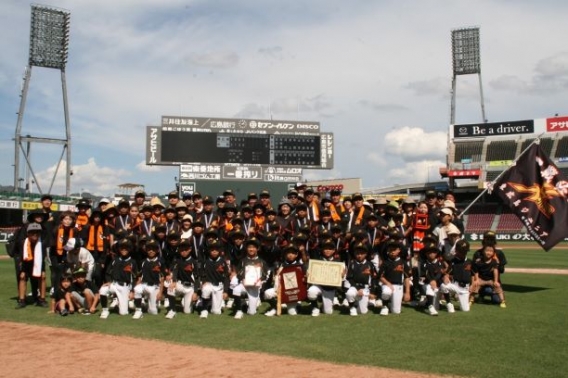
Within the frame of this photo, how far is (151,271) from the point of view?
8.46 metres

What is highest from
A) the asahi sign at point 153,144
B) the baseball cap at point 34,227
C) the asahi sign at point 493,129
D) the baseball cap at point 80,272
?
the asahi sign at point 493,129

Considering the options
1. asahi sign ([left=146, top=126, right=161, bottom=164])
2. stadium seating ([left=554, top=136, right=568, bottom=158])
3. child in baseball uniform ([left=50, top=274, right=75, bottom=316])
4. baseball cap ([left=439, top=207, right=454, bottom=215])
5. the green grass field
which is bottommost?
the green grass field

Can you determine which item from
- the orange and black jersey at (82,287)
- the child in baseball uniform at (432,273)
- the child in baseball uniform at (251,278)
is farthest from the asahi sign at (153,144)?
the child in baseball uniform at (432,273)

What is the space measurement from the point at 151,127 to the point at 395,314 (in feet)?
76.3

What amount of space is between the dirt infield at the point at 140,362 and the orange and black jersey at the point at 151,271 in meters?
1.73

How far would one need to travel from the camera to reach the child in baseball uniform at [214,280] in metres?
8.41

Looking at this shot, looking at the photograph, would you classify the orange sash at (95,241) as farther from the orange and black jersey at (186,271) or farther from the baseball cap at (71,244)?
the orange and black jersey at (186,271)

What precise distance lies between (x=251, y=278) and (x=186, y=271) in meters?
1.07

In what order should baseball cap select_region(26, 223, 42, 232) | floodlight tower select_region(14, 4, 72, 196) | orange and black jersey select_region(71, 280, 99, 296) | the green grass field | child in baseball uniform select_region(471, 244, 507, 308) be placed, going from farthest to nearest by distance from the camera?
floodlight tower select_region(14, 4, 72, 196) < child in baseball uniform select_region(471, 244, 507, 308) < baseball cap select_region(26, 223, 42, 232) < orange and black jersey select_region(71, 280, 99, 296) < the green grass field

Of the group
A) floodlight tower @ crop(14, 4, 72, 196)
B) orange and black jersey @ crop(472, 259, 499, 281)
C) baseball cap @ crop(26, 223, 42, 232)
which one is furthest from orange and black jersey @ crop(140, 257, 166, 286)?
floodlight tower @ crop(14, 4, 72, 196)

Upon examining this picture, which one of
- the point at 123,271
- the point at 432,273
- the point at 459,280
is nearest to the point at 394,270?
the point at 432,273

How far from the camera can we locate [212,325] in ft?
24.7

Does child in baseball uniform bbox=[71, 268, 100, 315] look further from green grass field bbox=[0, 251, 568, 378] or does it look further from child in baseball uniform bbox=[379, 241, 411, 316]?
child in baseball uniform bbox=[379, 241, 411, 316]

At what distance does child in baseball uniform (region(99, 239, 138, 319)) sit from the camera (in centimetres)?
845
